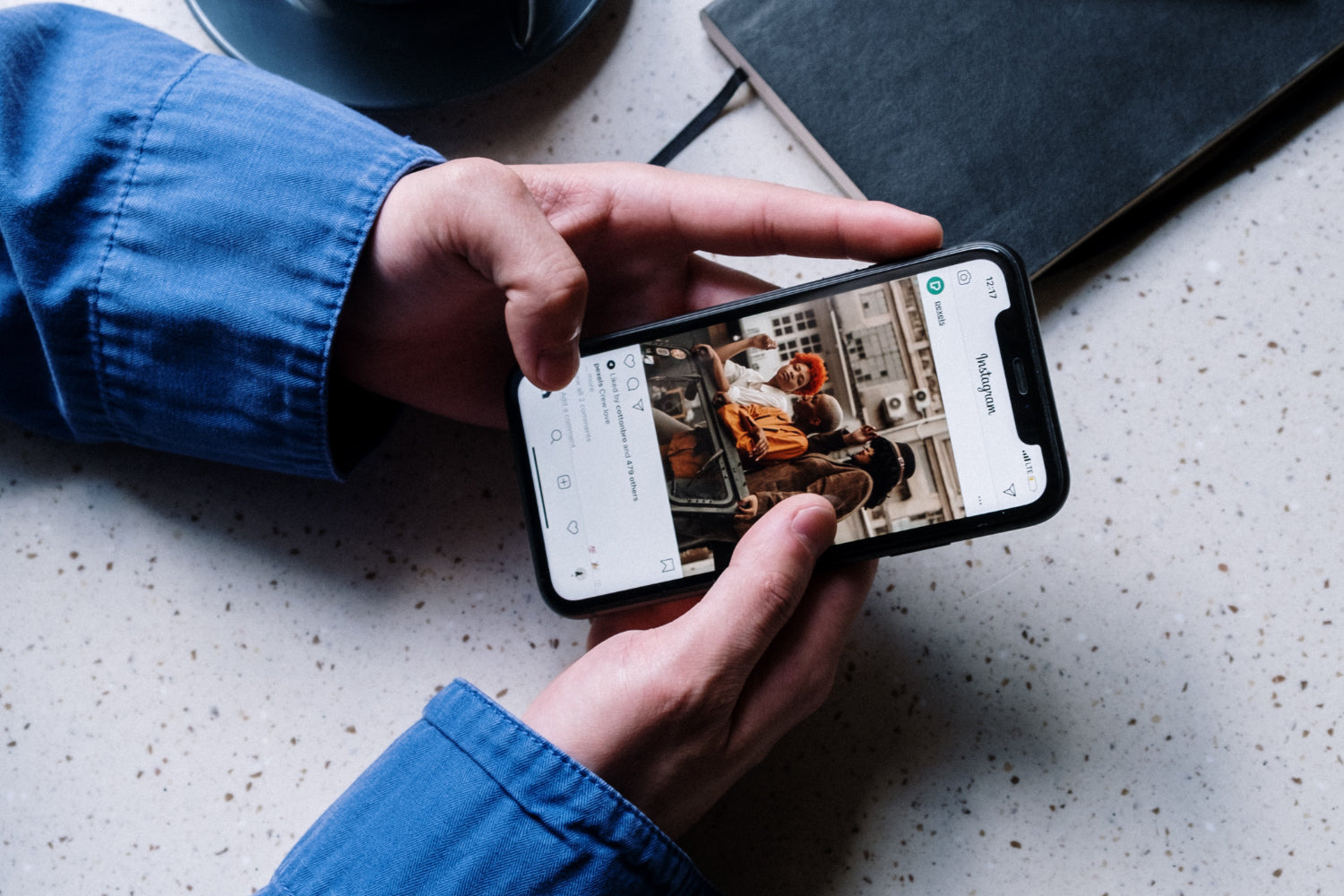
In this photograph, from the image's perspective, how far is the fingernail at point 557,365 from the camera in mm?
364

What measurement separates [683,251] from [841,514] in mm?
162

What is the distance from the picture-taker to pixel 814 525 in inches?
15.2

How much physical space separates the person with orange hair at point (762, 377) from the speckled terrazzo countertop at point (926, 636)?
0.09m

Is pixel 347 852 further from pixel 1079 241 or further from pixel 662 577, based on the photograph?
pixel 1079 241

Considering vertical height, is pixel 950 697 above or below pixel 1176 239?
below

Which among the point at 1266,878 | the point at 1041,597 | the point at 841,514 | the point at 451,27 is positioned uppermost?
the point at 451,27

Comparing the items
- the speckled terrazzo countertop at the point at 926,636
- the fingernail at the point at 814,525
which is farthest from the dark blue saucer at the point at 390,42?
the fingernail at the point at 814,525

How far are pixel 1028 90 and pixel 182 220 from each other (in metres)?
0.43

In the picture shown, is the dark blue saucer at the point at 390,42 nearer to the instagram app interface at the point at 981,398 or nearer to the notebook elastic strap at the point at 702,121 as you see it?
the notebook elastic strap at the point at 702,121

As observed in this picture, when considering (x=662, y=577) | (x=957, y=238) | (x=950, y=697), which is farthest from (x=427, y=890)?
(x=957, y=238)

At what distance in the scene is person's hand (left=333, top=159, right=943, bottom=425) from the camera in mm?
358

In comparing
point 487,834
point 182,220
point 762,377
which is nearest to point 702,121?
point 762,377

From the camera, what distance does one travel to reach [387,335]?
0.45 meters

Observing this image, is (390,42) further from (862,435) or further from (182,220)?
(862,435)
